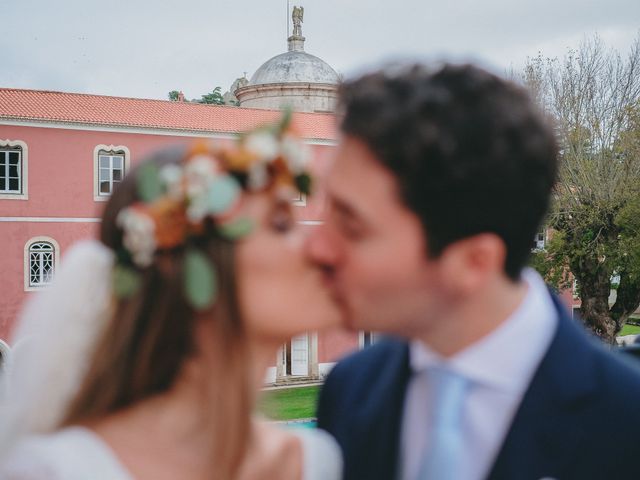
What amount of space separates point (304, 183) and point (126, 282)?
0.55m

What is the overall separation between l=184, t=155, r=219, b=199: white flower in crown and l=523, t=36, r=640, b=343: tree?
79.5ft

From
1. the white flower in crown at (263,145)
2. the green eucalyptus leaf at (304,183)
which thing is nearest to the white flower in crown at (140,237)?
the white flower in crown at (263,145)

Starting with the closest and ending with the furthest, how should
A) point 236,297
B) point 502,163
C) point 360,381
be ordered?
point 502,163 < point 236,297 < point 360,381

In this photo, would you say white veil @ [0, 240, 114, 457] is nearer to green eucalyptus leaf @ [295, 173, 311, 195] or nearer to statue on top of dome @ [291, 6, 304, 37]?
green eucalyptus leaf @ [295, 173, 311, 195]

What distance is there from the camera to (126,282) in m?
1.91

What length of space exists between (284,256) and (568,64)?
27450 mm

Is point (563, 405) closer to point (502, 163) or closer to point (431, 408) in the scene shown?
point (431, 408)

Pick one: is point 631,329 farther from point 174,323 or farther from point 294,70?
point 174,323

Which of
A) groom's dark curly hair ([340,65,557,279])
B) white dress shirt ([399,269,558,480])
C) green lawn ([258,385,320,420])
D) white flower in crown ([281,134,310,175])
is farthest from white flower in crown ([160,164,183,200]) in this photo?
green lawn ([258,385,320,420])

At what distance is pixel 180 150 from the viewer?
2096 mm

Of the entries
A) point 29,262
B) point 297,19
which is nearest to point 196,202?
point 29,262

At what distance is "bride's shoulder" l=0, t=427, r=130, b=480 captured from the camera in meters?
1.88

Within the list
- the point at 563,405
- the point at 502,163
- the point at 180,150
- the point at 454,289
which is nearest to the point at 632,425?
the point at 563,405

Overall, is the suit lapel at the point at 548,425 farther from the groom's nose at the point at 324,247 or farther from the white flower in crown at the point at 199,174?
the white flower in crown at the point at 199,174
